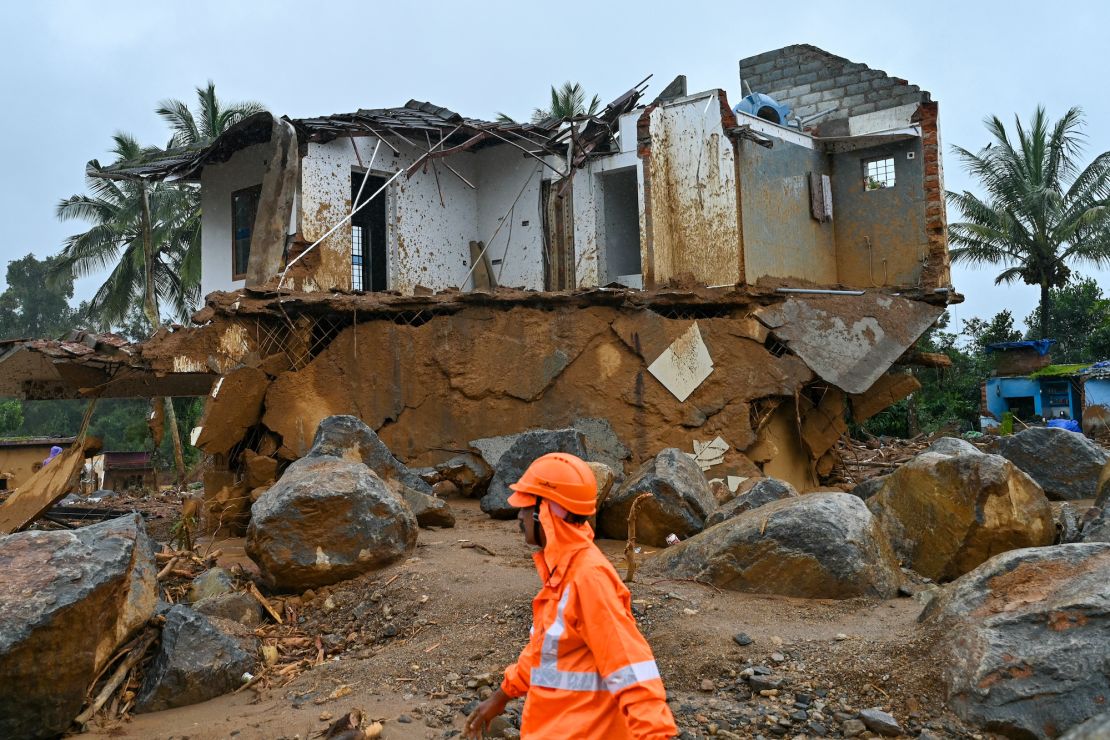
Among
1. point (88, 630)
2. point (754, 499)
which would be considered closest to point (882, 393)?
point (754, 499)

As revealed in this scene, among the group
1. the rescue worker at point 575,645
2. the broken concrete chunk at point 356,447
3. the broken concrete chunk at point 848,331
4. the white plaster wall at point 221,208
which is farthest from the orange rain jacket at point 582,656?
the white plaster wall at point 221,208

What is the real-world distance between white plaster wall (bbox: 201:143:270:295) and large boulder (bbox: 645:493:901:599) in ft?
38.5

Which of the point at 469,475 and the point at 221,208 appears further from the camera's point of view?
the point at 221,208

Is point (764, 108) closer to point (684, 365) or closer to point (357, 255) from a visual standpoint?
point (684, 365)

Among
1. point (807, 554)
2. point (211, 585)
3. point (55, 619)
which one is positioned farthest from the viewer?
point (211, 585)

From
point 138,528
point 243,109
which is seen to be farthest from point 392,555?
point 243,109

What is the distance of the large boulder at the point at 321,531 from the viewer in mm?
6934

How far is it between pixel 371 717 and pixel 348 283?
10515mm

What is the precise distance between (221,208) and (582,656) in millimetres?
14916

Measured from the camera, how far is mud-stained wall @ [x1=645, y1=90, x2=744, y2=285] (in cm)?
1393

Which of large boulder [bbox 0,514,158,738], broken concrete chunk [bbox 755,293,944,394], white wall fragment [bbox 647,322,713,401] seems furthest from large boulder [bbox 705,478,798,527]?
large boulder [bbox 0,514,158,738]

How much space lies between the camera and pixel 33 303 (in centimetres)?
4094

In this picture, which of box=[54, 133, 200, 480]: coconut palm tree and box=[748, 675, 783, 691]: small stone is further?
box=[54, 133, 200, 480]: coconut palm tree

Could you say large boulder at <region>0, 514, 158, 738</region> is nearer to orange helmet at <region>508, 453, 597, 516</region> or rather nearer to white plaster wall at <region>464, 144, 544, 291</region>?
orange helmet at <region>508, 453, 597, 516</region>
